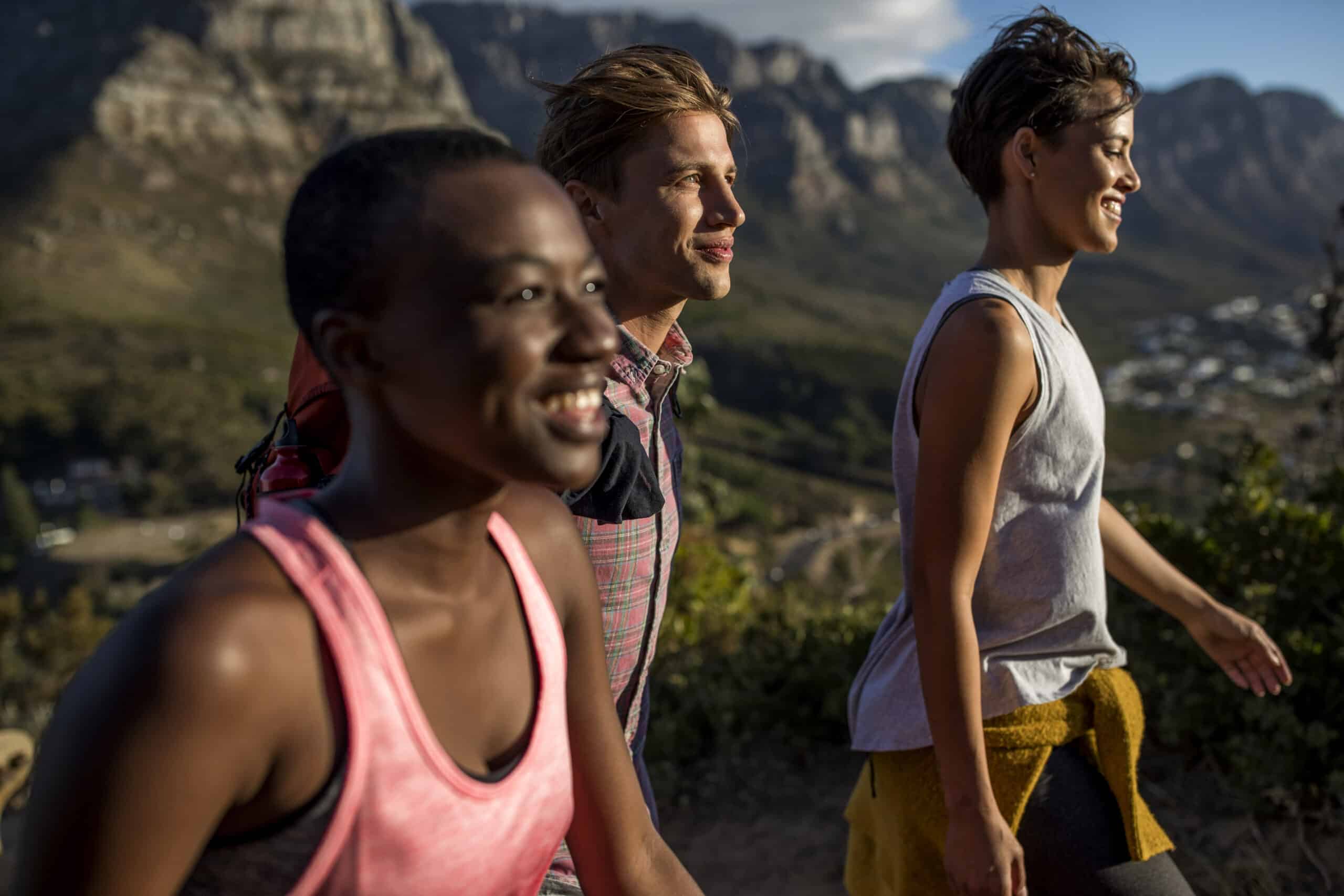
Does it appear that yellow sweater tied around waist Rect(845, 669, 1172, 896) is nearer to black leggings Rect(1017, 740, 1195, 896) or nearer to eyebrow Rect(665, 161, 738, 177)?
black leggings Rect(1017, 740, 1195, 896)

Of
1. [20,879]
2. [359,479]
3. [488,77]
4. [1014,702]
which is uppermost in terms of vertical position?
[359,479]

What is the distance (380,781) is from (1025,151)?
1.73m

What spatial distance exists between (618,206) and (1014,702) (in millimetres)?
1197

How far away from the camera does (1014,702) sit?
1.97m

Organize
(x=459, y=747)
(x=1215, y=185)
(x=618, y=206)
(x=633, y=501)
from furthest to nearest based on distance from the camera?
(x=1215, y=185)
(x=618, y=206)
(x=633, y=501)
(x=459, y=747)

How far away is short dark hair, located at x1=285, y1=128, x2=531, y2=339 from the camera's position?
1.01 m

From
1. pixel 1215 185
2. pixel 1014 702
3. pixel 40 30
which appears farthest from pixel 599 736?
pixel 1215 185

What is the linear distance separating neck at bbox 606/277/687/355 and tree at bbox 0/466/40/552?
4306 centimetres

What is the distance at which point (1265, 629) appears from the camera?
3.52m

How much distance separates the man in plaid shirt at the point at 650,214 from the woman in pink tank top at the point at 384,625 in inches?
29.8

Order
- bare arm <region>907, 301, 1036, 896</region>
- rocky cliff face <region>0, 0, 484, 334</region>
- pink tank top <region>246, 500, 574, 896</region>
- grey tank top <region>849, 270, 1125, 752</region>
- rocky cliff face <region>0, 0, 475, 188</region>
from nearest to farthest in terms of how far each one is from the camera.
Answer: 1. pink tank top <region>246, 500, 574, 896</region>
2. bare arm <region>907, 301, 1036, 896</region>
3. grey tank top <region>849, 270, 1125, 752</region>
4. rocky cliff face <region>0, 0, 484, 334</region>
5. rocky cliff face <region>0, 0, 475, 188</region>

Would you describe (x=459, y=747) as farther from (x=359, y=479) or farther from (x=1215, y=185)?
(x=1215, y=185)

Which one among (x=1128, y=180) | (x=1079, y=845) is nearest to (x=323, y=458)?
(x=1079, y=845)

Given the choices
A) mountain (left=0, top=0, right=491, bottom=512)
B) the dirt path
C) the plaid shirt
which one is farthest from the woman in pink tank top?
mountain (left=0, top=0, right=491, bottom=512)
